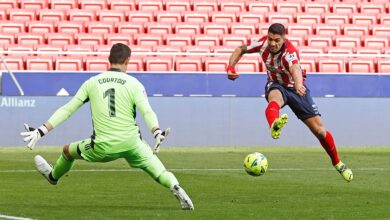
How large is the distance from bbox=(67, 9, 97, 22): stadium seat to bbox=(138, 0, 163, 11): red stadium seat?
5.52ft

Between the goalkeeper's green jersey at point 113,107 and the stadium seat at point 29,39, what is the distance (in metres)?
18.1

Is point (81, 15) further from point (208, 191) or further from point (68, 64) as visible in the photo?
point (208, 191)

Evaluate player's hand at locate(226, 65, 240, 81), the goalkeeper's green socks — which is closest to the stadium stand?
player's hand at locate(226, 65, 240, 81)

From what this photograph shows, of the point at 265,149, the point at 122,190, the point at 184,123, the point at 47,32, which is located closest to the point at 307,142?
the point at 265,149

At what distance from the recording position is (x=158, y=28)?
30656 mm

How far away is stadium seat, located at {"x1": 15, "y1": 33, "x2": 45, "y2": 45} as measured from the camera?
2911cm

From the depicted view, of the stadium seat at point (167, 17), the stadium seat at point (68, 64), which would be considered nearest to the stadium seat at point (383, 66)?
the stadium seat at point (167, 17)

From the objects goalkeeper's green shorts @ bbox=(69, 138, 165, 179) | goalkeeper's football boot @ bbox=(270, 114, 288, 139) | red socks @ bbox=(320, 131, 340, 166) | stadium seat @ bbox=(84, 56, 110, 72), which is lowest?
stadium seat @ bbox=(84, 56, 110, 72)

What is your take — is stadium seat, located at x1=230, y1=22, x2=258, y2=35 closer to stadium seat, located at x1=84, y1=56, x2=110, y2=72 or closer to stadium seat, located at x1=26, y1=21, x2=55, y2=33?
stadium seat, located at x1=84, y1=56, x2=110, y2=72

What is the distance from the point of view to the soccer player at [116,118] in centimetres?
1127

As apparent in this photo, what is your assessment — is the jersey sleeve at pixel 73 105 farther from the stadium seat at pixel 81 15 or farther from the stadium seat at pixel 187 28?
the stadium seat at pixel 81 15

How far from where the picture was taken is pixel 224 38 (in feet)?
100

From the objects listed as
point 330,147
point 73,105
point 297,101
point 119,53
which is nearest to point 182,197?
point 73,105

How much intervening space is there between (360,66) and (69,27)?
8370 millimetres
